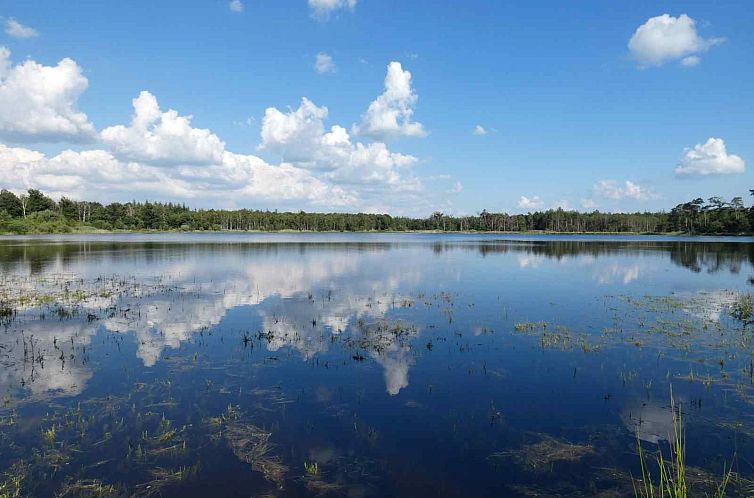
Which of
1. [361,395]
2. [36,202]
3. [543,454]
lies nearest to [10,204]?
[36,202]

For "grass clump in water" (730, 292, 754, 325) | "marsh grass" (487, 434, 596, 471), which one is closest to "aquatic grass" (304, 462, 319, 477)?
"marsh grass" (487, 434, 596, 471)

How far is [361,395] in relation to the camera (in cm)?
1287

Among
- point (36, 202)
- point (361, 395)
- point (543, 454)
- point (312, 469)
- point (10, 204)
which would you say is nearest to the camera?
point (312, 469)

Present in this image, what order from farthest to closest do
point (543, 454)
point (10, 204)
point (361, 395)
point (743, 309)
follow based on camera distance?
point (10, 204) → point (743, 309) → point (361, 395) → point (543, 454)

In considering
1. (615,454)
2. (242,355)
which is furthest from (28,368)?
(615,454)

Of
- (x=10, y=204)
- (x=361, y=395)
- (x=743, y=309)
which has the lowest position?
(x=361, y=395)

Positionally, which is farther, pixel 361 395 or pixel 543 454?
pixel 361 395

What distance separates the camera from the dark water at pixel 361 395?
8.82 metres

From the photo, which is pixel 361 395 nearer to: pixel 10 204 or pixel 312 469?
pixel 312 469

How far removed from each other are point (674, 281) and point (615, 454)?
3635cm

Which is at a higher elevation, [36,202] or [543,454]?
[36,202]

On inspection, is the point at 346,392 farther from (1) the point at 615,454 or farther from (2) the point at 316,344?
(1) the point at 615,454

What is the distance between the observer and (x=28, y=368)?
1466cm

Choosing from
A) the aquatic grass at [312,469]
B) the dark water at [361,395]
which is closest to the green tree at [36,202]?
the dark water at [361,395]
